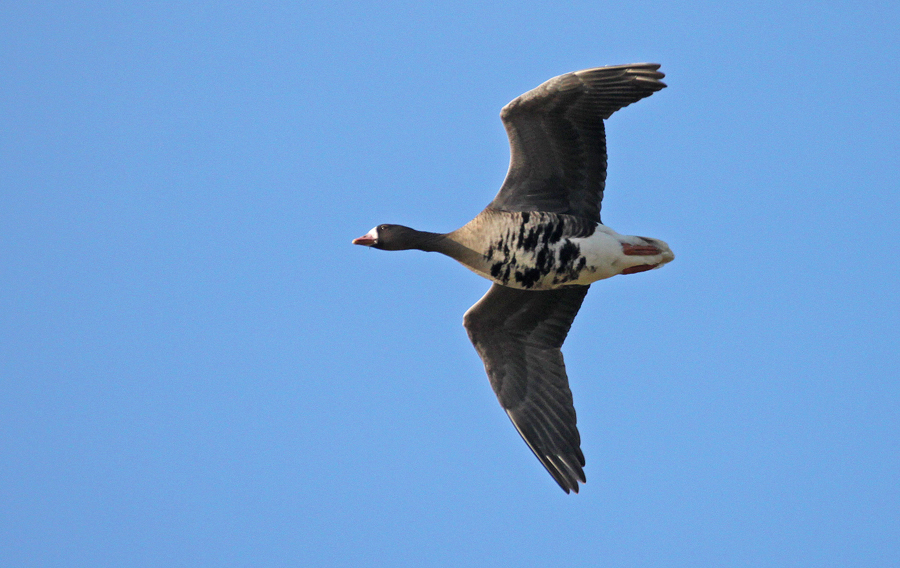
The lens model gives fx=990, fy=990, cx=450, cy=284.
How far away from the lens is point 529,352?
13.8 m

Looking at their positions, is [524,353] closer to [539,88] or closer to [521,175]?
[521,175]

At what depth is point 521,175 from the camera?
41.7 ft

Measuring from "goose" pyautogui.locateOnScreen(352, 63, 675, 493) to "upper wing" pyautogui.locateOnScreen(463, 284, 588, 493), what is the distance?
0.02 metres

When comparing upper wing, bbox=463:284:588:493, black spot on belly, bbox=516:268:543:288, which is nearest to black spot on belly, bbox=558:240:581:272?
black spot on belly, bbox=516:268:543:288

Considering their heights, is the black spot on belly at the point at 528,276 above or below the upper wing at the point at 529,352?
above

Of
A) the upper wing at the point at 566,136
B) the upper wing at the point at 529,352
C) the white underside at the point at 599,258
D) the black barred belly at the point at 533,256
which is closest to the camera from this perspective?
the upper wing at the point at 566,136

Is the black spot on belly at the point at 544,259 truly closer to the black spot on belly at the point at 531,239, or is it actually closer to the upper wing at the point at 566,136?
the black spot on belly at the point at 531,239

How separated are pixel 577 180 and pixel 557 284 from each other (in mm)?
1379

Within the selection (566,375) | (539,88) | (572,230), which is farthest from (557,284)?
(539,88)

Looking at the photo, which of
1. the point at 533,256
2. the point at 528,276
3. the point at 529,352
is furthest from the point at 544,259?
the point at 529,352

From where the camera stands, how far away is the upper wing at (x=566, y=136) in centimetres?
1221

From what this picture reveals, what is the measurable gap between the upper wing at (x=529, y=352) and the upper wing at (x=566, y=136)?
147cm

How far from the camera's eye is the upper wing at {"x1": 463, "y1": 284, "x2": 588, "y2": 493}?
43.9 ft

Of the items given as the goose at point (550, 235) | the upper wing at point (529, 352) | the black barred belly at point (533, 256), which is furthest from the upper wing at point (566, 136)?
the upper wing at point (529, 352)
